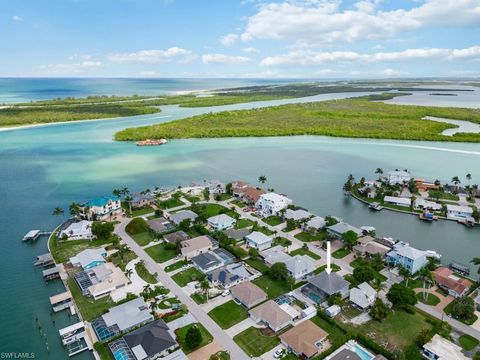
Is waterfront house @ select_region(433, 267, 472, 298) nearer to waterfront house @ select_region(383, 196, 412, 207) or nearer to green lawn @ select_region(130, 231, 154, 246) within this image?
waterfront house @ select_region(383, 196, 412, 207)

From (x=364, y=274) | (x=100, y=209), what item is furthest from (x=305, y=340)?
(x=100, y=209)

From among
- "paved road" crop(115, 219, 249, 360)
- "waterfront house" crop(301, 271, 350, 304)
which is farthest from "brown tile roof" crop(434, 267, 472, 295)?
"paved road" crop(115, 219, 249, 360)

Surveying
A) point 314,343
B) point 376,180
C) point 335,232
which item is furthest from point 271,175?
point 314,343

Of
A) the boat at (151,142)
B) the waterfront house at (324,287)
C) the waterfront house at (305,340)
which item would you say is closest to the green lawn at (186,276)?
the waterfront house at (324,287)

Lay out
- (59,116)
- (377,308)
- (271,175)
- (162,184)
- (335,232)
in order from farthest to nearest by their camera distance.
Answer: (59,116) → (271,175) → (162,184) → (335,232) → (377,308)

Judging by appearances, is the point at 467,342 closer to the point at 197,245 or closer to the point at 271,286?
the point at 271,286

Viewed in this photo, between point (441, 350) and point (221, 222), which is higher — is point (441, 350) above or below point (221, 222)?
below

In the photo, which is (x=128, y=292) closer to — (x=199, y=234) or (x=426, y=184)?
(x=199, y=234)
